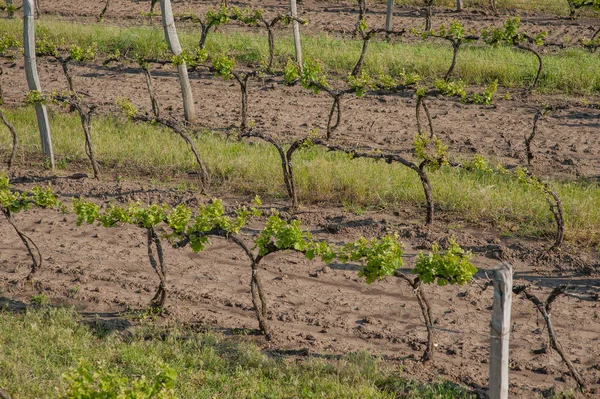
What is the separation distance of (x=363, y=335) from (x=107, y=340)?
2551 millimetres

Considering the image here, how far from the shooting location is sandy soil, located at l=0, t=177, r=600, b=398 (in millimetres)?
8039

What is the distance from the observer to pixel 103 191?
11500 mm

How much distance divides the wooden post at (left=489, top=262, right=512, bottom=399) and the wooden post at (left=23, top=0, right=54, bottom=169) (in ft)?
26.3

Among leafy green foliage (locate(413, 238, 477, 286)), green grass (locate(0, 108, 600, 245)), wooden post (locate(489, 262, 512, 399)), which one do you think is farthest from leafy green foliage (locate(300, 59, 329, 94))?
wooden post (locate(489, 262, 512, 399))

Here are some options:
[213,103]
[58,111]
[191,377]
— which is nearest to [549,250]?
[191,377]

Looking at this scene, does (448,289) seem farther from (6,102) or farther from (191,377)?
(6,102)

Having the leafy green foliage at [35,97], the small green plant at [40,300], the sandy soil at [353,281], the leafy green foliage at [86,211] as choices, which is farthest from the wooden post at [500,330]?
the leafy green foliage at [35,97]

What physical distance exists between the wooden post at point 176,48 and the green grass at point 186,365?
6398 mm

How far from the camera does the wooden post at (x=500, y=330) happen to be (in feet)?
20.6

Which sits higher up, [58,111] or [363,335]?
[58,111]

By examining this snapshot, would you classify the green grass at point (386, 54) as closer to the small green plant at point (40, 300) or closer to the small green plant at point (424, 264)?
the small green plant at point (40, 300)

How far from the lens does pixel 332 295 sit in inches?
360

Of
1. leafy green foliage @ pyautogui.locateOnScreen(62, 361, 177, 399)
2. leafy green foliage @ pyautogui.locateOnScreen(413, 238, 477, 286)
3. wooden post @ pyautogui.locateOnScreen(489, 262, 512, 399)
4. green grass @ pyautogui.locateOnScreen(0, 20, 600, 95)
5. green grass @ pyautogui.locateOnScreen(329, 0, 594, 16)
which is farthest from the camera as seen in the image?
green grass @ pyautogui.locateOnScreen(329, 0, 594, 16)

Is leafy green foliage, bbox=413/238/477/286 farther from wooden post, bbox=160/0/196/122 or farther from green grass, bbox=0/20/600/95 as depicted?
green grass, bbox=0/20/600/95
